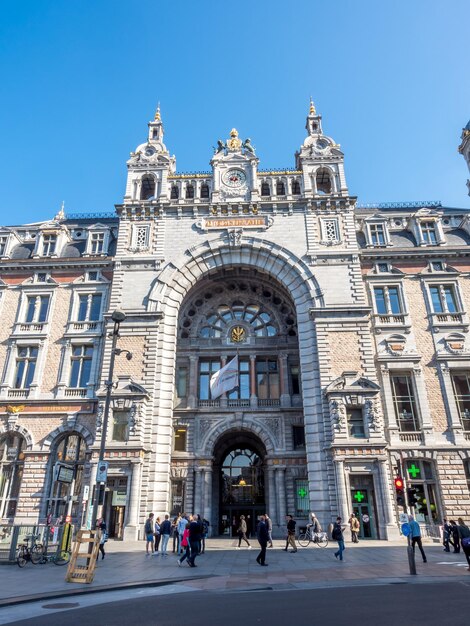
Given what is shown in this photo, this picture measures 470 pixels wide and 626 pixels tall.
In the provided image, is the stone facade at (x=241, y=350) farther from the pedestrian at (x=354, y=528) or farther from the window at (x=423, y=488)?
the pedestrian at (x=354, y=528)

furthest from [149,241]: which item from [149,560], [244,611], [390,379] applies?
[244,611]

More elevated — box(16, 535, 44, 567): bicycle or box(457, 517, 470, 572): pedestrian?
box(457, 517, 470, 572): pedestrian

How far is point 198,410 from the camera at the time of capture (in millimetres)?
31656

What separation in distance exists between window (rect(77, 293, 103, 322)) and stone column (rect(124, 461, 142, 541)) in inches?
470

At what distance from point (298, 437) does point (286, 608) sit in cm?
2273

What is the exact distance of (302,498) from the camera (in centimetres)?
2961

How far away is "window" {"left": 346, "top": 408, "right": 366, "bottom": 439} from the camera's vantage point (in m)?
27.1

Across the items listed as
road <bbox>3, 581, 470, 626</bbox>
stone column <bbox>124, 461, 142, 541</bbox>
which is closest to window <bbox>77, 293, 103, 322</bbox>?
stone column <bbox>124, 461, 142, 541</bbox>

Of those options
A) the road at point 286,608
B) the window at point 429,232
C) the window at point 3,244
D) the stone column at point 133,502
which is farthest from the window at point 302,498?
the window at point 3,244

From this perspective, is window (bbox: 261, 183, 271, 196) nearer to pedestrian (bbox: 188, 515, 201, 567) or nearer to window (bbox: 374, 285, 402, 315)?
window (bbox: 374, 285, 402, 315)

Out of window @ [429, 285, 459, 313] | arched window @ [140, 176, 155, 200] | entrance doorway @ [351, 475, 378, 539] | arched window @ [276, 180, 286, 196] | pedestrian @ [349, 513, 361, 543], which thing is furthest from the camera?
arched window @ [140, 176, 155, 200]

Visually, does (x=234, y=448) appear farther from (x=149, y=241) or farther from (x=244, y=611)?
(x=244, y=611)

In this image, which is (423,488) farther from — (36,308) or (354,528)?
(36,308)

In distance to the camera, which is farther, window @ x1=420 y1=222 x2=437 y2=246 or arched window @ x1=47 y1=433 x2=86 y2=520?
window @ x1=420 y1=222 x2=437 y2=246
